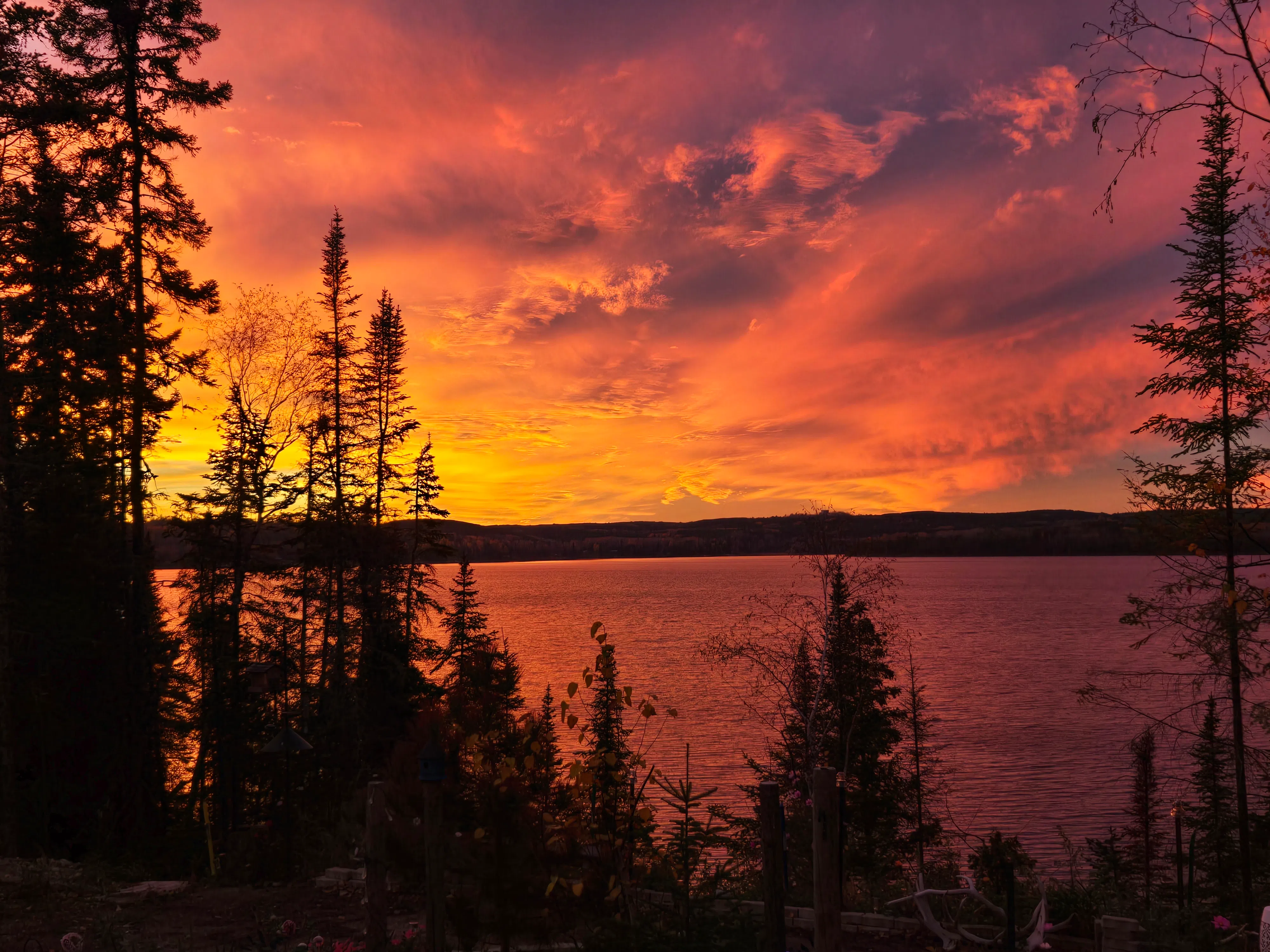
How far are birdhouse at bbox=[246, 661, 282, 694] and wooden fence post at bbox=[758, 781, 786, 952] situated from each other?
50.0 feet

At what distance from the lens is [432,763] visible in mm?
6812

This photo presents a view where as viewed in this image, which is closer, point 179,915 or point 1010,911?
point 1010,911

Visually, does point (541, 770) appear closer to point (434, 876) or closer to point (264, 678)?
point (434, 876)

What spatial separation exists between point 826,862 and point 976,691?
52024mm

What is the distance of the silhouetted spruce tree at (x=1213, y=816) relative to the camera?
19547 mm

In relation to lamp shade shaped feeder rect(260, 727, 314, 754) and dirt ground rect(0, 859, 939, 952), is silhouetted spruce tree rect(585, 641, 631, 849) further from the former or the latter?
lamp shade shaped feeder rect(260, 727, 314, 754)

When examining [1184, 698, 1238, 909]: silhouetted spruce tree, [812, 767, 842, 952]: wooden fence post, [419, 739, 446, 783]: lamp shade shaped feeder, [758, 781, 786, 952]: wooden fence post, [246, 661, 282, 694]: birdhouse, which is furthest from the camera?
[1184, 698, 1238, 909]: silhouetted spruce tree

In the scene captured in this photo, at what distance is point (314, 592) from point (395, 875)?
17.5 meters

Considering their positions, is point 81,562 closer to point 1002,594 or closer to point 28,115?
point 28,115

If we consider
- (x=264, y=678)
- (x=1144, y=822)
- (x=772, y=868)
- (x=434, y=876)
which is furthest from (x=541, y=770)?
(x=1144, y=822)

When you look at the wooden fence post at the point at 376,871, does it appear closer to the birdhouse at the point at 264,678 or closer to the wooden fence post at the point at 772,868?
the wooden fence post at the point at 772,868

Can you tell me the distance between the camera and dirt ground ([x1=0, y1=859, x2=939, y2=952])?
7.54m

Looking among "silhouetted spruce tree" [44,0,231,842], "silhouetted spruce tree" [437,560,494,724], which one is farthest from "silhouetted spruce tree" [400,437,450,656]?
"silhouetted spruce tree" [44,0,231,842]

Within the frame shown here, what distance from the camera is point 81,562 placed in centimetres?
1828
